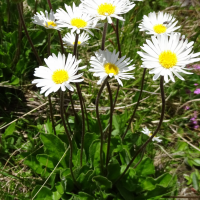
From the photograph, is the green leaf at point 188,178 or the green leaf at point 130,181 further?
the green leaf at point 188,178

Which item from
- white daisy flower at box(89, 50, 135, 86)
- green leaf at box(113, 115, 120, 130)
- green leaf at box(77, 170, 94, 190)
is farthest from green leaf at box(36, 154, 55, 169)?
white daisy flower at box(89, 50, 135, 86)

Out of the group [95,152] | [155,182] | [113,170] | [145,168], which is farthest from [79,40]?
[155,182]

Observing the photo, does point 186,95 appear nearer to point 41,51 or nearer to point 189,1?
point 41,51

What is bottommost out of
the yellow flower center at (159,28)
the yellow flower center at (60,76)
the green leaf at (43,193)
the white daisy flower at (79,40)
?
the green leaf at (43,193)

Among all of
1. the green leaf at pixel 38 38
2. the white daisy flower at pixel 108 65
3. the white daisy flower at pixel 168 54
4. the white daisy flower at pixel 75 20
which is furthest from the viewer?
the green leaf at pixel 38 38

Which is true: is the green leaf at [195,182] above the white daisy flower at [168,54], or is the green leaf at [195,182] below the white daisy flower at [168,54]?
below

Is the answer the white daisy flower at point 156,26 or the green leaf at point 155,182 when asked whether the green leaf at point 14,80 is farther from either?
the green leaf at point 155,182

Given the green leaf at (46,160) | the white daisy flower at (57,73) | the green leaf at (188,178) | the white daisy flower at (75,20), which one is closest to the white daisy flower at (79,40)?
the white daisy flower at (75,20)

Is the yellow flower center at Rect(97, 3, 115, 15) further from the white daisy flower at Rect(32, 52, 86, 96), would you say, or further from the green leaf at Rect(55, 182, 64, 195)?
the green leaf at Rect(55, 182, 64, 195)
